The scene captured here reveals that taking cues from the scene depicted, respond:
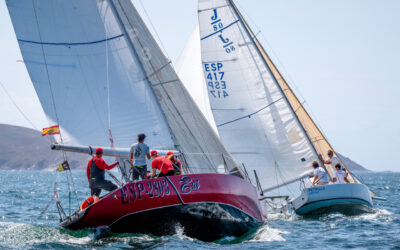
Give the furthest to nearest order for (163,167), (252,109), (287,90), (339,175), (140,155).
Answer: (287,90)
(252,109)
(339,175)
(140,155)
(163,167)

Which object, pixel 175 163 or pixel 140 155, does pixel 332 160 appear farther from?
pixel 140 155

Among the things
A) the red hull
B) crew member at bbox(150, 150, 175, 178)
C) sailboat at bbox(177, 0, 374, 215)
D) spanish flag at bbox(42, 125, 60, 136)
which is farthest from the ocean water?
sailboat at bbox(177, 0, 374, 215)

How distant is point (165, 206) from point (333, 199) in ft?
22.8

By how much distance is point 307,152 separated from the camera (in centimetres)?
1748

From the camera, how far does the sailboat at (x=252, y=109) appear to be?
1773cm

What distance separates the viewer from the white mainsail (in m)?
11.7

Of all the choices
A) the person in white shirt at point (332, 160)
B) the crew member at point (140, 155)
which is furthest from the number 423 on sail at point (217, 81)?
the crew member at point (140, 155)

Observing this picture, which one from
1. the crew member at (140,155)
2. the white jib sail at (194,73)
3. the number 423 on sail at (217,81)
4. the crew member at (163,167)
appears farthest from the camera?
the white jib sail at (194,73)

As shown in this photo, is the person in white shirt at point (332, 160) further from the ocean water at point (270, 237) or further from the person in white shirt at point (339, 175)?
the ocean water at point (270, 237)

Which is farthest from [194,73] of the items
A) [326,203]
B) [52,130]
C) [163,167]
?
[163,167]

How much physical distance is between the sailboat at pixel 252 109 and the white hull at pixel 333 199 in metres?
1.97

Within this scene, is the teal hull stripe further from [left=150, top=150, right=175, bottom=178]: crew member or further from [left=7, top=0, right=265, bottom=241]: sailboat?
[left=150, top=150, right=175, bottom=178]: crew member

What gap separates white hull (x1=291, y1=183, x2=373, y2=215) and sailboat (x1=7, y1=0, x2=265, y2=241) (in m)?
3.43

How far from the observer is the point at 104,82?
469 inches
